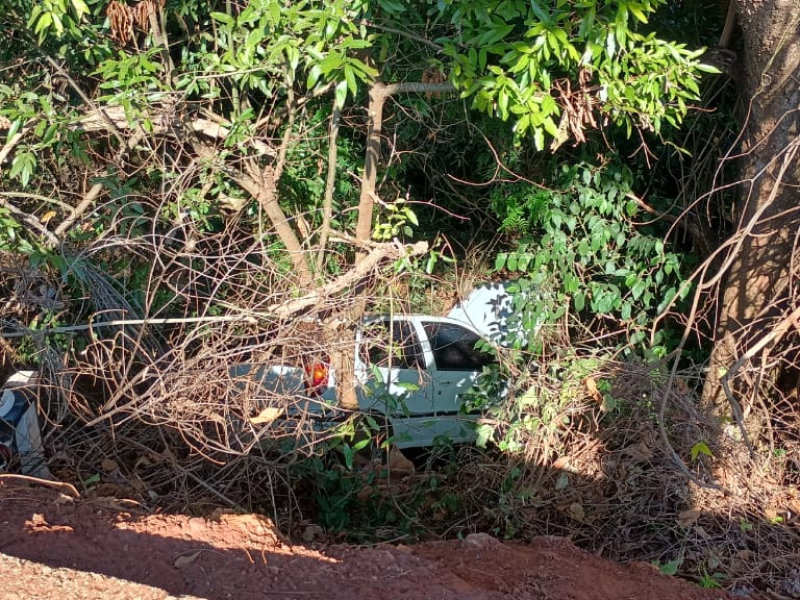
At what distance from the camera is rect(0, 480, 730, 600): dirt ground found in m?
3.39

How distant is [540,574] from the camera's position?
429 centimetres

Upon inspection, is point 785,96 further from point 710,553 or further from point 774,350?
point 710,553

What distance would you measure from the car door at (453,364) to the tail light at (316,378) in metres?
1.64

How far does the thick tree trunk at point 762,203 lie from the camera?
214 inches

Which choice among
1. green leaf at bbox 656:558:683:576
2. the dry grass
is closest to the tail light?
the dry grass

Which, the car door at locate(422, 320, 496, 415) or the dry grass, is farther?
the car door at locate(422, 320, 496, 415)

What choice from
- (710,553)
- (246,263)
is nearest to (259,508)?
(246,263)

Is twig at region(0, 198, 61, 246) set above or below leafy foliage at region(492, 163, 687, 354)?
above

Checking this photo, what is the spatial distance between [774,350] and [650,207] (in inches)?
70.2

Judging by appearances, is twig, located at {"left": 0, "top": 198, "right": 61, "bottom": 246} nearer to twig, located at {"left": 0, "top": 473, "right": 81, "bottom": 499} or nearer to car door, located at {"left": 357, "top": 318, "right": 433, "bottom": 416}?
twig, located at {"left": 0, "top": 473, "right": 81, "bottom": 499}

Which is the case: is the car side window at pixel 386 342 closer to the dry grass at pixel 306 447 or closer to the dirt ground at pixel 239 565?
the dry grass at pixel 306 447

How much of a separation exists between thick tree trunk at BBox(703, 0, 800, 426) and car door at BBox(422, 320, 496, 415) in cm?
210

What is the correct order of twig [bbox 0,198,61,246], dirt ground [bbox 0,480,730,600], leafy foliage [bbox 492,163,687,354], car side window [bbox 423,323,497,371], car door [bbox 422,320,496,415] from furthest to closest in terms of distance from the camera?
car side window [bbox 423,323,497,371] → car door [bbox 422,320,496,415] → leafy foliage [bbox 492,163,687,354] → twig [bbox 0,198,61,246] → dirt ground [bbox 0,480,730,600]

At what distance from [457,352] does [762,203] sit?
9.96ft
